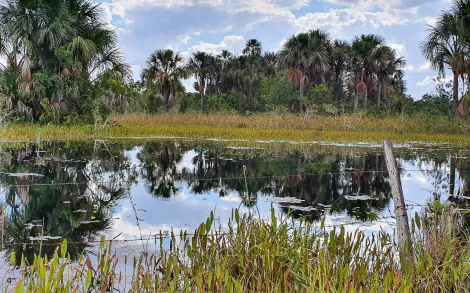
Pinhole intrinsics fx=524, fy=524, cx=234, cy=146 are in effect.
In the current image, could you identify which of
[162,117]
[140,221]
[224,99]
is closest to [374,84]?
[224,99]

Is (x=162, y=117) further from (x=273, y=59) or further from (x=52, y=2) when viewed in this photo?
(x=273, y=59)

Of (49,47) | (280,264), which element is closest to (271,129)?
(49,47)

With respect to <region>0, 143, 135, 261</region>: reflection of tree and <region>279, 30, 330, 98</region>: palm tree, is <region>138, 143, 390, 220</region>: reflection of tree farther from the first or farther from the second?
<region>279, 30, 330, 98</region>: palm tree

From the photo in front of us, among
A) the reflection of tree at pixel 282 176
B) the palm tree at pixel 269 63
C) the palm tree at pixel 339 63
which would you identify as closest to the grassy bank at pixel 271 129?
the reflection of tree at pixel 282 176

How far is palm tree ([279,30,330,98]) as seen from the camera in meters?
39.1

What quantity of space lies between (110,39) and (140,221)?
20.4 m

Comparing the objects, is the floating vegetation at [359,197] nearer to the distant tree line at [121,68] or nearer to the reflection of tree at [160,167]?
the reflection of tree at [160,167]

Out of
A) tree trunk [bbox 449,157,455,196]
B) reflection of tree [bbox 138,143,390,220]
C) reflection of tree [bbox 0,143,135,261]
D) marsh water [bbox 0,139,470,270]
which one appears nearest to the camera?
reflection of tree [bbox 0,143,135,261]

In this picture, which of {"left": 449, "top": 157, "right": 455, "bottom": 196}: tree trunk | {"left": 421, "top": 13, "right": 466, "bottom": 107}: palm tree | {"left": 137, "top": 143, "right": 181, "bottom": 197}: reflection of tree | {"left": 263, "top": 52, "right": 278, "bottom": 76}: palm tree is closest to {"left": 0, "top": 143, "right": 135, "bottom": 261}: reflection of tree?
{"left": 137, "top": 143, "right": 181, "bottom": 197}: reflection of tree

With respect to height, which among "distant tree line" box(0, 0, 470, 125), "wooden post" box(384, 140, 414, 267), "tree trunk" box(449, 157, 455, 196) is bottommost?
"tree trunk" box(449, 157, 455, 196)

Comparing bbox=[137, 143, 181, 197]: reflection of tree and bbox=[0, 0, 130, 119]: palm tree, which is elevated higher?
bbox=[0, 0, 130, 119]: palm tree

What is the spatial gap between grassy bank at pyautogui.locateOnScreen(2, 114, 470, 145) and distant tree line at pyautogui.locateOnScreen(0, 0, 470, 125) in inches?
42.9

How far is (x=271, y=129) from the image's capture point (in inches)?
991

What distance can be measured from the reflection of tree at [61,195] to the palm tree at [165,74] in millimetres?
23373
